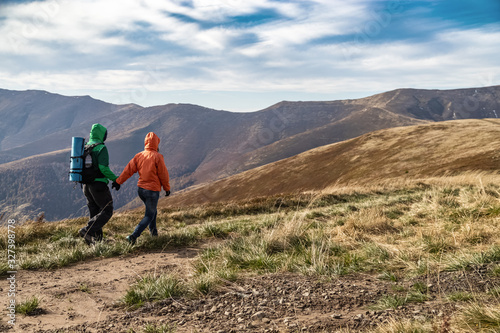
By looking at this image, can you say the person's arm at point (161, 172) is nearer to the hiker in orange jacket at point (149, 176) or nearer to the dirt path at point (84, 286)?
the hiker in orange jacket at point (149, 176)

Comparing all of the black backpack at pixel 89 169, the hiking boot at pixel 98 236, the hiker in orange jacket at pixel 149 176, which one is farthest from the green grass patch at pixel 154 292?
the black backpack at pixel 89 169

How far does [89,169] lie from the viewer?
7574 mm

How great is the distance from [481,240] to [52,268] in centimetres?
737

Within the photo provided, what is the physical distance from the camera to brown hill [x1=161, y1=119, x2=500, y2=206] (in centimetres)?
3819

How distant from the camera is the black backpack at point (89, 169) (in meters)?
7.54

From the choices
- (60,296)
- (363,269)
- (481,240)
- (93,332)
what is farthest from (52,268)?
(481,240)

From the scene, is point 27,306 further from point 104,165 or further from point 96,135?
point 96,135

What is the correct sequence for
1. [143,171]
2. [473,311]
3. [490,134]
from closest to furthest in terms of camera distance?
[473,311] → [143,171] → [490,134]

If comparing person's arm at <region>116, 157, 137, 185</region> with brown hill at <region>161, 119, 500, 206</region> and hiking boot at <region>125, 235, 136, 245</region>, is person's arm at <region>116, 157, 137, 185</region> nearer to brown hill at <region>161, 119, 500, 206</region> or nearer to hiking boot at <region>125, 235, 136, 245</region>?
hiking boot at <region>125, 235, 136, 245</region>

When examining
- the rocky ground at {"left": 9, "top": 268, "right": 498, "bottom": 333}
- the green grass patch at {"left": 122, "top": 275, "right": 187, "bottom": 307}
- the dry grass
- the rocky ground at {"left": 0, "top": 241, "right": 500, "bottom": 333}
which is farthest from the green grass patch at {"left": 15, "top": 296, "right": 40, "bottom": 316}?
the dry grass

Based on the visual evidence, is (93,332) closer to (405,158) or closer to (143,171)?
(143,171)

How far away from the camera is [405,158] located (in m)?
47.2

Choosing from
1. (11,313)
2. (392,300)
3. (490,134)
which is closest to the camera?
(392,300)

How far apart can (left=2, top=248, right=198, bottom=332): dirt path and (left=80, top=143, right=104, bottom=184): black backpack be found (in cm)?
199
